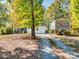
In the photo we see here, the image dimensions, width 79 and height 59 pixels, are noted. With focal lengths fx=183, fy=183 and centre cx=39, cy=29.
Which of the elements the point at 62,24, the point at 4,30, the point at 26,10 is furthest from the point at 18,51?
the point at 62,24

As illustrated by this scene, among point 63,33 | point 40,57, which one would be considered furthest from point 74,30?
point 40,57

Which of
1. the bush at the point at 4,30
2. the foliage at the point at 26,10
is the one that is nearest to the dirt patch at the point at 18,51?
the foliage at the point at 26,10

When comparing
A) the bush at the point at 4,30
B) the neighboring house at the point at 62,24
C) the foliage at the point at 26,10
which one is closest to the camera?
the foliage at the point at 26,10

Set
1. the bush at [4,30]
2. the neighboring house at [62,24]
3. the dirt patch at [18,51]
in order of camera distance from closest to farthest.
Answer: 1. the dirt patch at [18,51]
2. the bush at [4,30]
3. the neighboring house at [62,24]

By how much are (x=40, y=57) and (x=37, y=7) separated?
15.0m

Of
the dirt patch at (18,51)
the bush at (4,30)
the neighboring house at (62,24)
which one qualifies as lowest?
the dirt patch at (18,51)

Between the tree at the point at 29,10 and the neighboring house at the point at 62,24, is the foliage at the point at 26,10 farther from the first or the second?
the neighboring house at the point at 62,24

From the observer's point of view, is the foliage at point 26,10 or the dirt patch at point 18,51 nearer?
the dirt patch at point 18,51

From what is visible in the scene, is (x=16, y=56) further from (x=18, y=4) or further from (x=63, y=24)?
(x=63, y=24)

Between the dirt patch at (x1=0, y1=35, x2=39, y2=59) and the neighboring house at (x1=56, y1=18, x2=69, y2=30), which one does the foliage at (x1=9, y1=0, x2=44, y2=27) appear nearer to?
the dirt patch at (x1=0, y1=35, x2=39, y2=59)

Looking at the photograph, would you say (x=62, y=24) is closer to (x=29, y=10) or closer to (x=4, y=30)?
(x=4, y=30)

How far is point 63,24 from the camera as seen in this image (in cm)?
5803

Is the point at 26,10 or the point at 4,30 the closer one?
the point at 26,10

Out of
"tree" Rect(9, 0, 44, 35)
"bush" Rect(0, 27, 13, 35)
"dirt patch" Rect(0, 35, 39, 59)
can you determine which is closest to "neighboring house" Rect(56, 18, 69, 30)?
"bush" Rect(0, 27, 13, 35)
